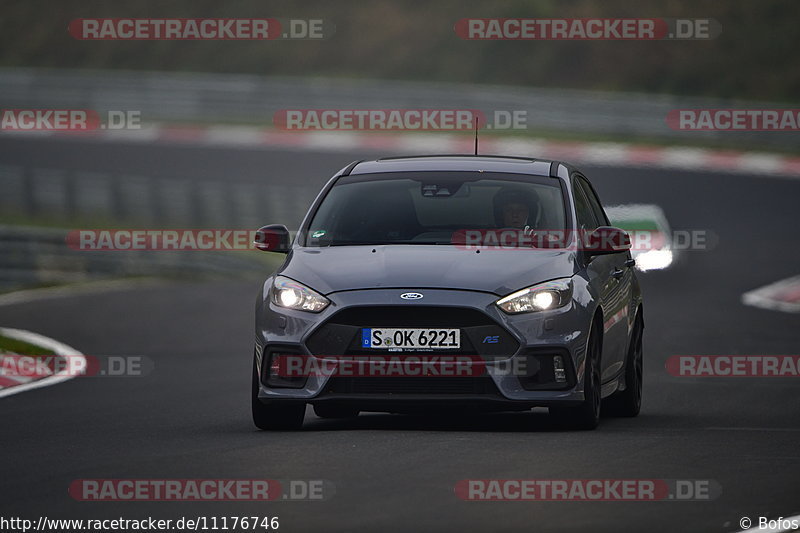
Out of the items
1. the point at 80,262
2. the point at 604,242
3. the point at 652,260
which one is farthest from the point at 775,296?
the point at 604,242

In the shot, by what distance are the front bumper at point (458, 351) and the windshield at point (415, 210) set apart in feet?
2.71

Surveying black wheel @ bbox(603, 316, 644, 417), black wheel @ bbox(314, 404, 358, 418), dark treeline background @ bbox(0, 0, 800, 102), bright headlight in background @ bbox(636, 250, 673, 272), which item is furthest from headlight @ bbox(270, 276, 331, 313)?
dark treeline background @ bbox(0, 0, 800, 102)

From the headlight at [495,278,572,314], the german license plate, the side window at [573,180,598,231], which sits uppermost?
the side window at [573,180,598,231]

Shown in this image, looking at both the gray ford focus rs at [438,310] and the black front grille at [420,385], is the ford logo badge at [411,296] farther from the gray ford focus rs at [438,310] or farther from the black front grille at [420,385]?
the black front grille at [420,385]

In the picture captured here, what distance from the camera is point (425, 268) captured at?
10.1 m

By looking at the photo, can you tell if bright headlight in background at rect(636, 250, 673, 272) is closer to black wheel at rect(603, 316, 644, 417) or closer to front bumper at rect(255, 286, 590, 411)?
black wheel at rect(603, 316, 644, 417)

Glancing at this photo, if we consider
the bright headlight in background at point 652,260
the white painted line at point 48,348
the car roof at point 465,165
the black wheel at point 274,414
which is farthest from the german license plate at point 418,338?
the bright headlight in background at point 652,260

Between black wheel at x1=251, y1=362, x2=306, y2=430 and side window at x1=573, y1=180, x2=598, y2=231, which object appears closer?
black wheel at x1=251, y1=362, x2=306, y2=430

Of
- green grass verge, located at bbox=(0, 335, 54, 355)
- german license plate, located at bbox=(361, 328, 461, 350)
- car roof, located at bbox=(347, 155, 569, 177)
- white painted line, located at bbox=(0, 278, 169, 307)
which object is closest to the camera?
german license plate, located at bbox=(361, 328, 461, 350)

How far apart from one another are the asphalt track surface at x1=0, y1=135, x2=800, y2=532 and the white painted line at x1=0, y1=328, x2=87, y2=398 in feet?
0.70

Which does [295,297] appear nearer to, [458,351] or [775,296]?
[458,351]

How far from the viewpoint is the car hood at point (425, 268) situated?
995 centimetres

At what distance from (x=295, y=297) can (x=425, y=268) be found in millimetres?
767

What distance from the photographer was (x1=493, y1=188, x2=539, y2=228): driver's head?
1071cm
